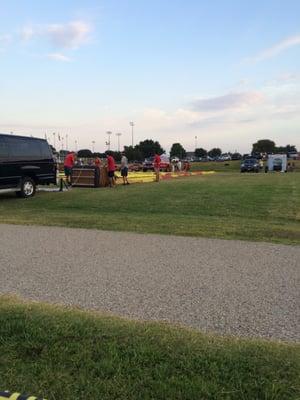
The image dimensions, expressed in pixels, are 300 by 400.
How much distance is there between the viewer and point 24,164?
17625 millimetres

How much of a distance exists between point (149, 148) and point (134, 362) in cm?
15005

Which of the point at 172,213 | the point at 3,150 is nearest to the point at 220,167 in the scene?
the point at 3,150

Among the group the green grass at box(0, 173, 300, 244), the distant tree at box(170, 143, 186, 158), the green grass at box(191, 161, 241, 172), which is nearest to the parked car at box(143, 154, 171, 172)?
the green grass at box(191, 161, 241, 172)

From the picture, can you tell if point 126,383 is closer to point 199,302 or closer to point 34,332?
point 34,332

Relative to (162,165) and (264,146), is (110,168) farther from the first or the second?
(264,146)

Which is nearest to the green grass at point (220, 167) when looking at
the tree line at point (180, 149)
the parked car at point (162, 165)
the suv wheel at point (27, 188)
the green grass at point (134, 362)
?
the parked car at point (162, 165)

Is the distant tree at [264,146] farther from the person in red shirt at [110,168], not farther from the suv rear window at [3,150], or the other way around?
the suv rear window at [3,150]

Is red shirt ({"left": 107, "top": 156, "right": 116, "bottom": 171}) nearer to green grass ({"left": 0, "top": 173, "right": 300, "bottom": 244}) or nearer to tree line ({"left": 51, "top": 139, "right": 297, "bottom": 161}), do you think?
green grass ({"left": 0, "top": 173, "right": 300, "bottom": 244})

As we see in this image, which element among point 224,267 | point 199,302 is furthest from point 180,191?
point 199,302

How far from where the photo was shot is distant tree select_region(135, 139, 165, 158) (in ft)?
497

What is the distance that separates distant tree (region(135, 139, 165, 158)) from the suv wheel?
132m

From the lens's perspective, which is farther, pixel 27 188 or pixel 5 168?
pixel 27 188

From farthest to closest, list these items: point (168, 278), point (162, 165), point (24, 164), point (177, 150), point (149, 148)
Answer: point (177, 150) → point (149, 148) → point (162, 165) → point (24, 164) → point (168, 278)

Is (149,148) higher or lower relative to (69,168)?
lower
